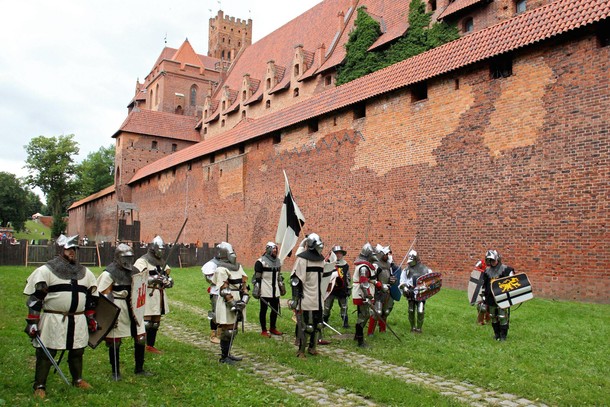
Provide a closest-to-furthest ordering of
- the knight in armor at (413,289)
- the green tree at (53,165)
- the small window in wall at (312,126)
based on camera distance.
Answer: the knight in armor at (413,289) → the small window in wall at (312,126) → the green tree at (53,165)

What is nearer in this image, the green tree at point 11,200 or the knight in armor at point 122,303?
the knight in armor at point 122,303

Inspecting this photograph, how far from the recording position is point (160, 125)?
4419 cm

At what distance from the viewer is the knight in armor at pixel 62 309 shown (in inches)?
200

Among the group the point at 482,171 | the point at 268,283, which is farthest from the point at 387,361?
the point at 482,171

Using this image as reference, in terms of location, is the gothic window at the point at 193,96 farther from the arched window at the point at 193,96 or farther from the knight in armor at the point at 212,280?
the knight in armor at the point at 212,280

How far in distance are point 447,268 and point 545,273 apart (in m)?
2.76

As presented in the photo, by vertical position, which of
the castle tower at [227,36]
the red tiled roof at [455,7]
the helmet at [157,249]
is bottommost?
the helmet at [157,249]

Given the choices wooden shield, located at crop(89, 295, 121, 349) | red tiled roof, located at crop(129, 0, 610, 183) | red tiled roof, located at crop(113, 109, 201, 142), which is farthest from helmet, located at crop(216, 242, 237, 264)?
A: red tiled roof, located at crop(113, 109, 201, 142)

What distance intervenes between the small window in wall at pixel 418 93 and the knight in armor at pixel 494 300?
27.5 feet

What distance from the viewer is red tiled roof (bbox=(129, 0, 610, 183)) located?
12102mm

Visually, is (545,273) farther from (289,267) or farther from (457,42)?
(289,267)

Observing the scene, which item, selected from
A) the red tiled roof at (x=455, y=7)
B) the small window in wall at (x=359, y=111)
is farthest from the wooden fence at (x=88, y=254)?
the red tiled roof at (x=455, y=7)

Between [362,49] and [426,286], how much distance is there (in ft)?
61.5

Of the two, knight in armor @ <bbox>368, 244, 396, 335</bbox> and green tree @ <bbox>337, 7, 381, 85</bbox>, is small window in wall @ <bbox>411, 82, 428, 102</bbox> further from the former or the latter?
green tree @ <bbox>337, 7, 381, 85</bbox>
